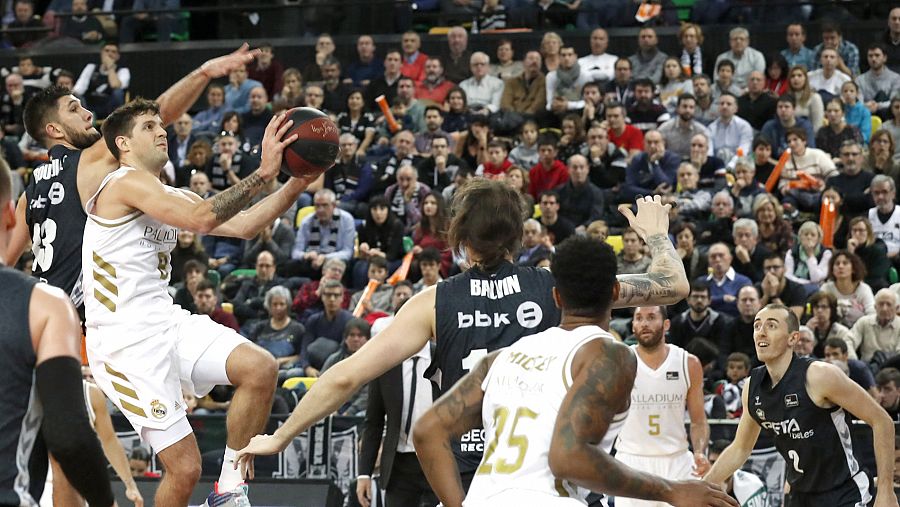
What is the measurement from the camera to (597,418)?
4.23 metres

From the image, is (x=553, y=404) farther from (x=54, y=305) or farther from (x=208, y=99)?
(x=208, y=99)

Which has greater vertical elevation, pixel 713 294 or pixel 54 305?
pixel 54 305

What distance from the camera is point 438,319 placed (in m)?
5.34

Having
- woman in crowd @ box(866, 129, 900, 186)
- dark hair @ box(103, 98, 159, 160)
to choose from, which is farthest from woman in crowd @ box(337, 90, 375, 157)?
dark hair @ box(103, 98, 159, 160)

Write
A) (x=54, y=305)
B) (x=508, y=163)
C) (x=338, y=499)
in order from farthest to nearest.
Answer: (x=508, y=163) → (x=338, y=499) → (x=54, y=305)

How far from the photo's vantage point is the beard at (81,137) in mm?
7121

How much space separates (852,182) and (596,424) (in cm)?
1096

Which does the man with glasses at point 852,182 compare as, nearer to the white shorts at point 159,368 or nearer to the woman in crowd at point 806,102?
the woman in crowd at point 806,102

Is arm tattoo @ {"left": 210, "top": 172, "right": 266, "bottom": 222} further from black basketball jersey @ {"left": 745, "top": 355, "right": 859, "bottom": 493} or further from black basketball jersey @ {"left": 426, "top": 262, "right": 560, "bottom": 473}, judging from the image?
black basketball jersey @ {"left": 745, "top": 355, "right": 859, "bottom": 493}

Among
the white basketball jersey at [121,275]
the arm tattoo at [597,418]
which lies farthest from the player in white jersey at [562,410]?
the white basketball jersey at [121,275]

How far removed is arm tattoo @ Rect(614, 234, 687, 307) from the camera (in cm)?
557

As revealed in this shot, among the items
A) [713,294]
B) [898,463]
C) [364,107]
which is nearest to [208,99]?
[364,107]

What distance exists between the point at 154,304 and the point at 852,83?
37.5 feet

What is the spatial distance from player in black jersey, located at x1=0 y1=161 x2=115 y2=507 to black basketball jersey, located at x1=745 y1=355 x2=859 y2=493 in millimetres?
4923
